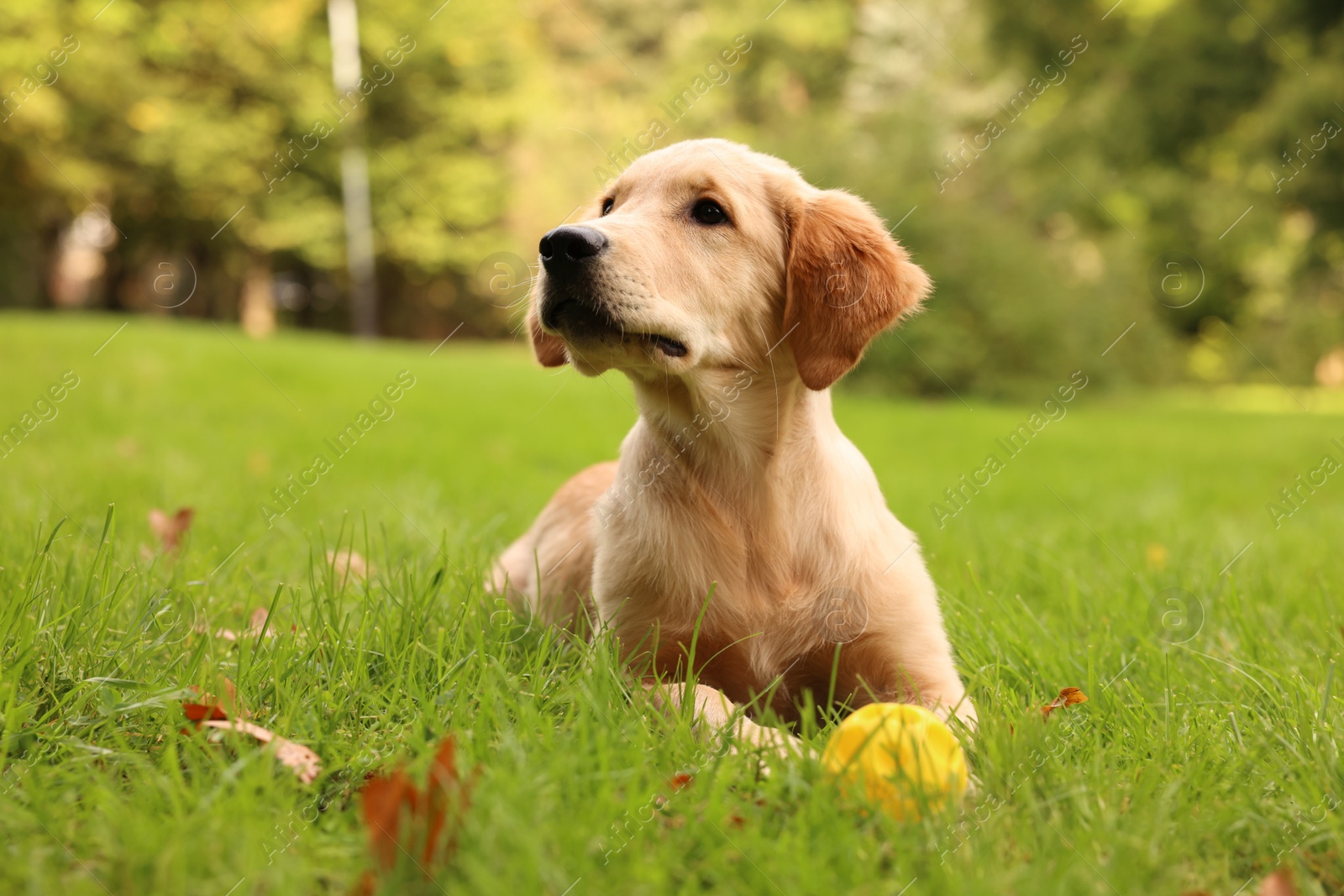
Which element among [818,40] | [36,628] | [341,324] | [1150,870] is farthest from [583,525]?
[341,324]

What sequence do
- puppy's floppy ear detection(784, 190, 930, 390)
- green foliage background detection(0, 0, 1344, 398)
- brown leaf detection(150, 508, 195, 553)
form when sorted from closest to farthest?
puppy's floppy ear detection(784, 190, 930, 390)
brown leaf detection(150, 508, 195, 553)
green foliage background detection(0, 0, 1344, 398)

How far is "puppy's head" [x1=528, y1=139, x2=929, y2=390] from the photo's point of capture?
2316 mm

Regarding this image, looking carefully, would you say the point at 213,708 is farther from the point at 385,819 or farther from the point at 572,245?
the point at 572,245

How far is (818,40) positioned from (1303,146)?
17319 mm

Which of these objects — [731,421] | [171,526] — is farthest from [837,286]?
[171,526]

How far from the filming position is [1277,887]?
1.45 meters

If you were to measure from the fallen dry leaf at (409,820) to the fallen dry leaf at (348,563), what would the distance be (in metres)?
1.16

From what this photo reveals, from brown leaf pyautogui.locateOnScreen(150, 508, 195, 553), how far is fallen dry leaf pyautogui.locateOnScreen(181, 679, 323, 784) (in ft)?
5.72

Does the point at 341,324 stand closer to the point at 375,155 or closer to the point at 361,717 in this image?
the point at 375,155

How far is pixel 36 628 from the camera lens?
2053 millimetres

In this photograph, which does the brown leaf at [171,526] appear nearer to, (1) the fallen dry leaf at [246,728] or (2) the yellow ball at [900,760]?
(1) the fallen dry leaf at [246,728]

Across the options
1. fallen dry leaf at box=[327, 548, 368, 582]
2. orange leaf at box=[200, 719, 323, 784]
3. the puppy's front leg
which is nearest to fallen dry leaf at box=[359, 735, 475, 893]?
orange leaf at box=[200, 719, 323, 784]

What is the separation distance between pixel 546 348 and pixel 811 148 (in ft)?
41.4

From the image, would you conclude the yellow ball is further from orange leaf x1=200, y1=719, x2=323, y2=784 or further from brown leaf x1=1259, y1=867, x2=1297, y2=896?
orange leaf x1=200, y1=719, x2=323, y2=784
